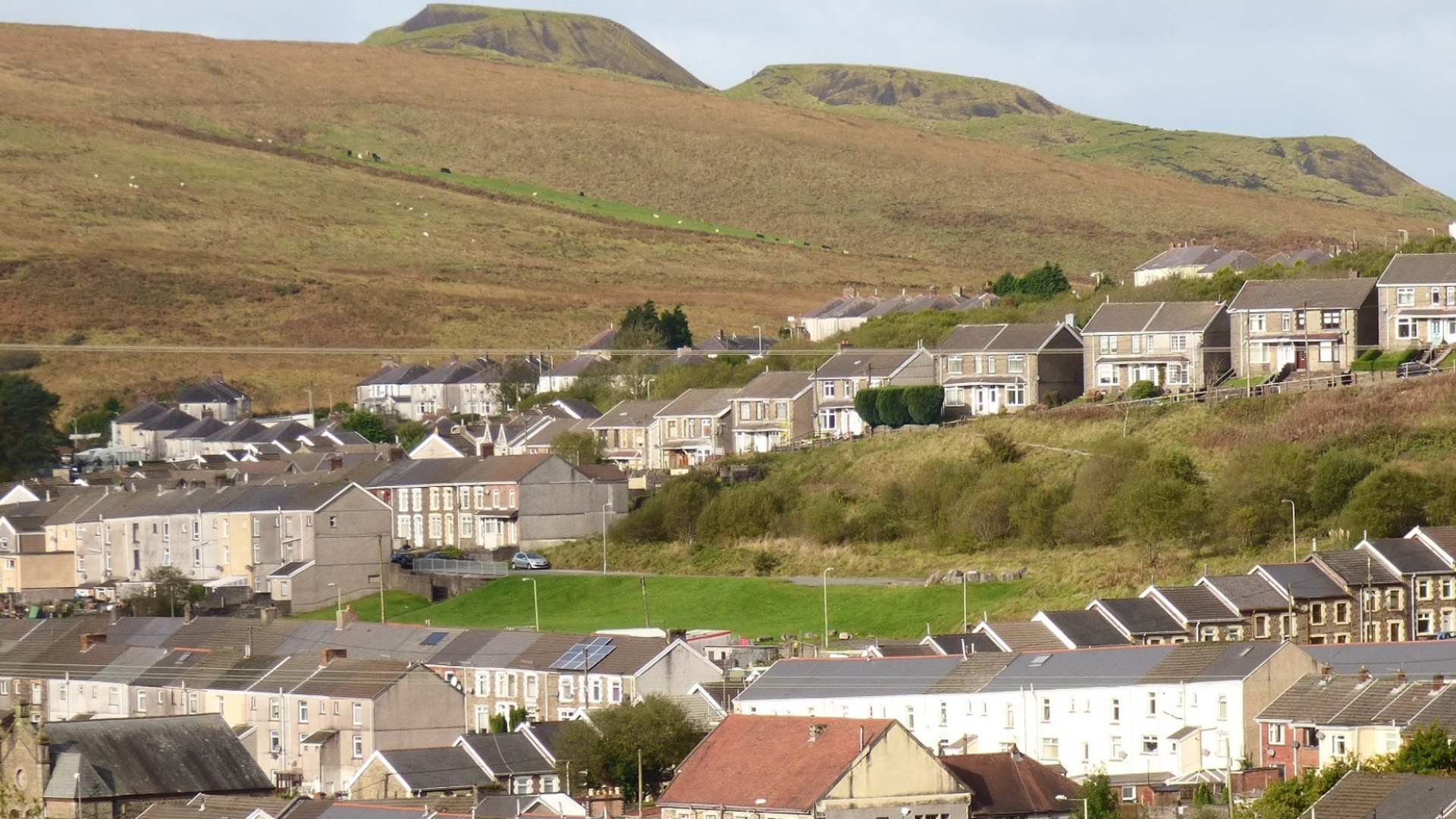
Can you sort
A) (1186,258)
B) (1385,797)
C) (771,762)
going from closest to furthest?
1. (1385,797)
2. (771,762)
3. (1186,258)

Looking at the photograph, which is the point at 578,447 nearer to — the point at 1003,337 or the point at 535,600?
the point at 1003,337

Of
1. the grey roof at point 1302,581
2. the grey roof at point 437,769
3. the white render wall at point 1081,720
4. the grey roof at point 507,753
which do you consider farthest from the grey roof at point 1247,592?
the grey roof at point 437,769

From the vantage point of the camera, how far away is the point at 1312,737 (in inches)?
1996

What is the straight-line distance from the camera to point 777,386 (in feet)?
347

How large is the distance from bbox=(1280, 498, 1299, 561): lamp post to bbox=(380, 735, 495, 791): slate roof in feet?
83.3

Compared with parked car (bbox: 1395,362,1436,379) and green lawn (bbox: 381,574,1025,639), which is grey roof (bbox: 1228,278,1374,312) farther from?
green lawn (bbox: 381,574,1025,639)

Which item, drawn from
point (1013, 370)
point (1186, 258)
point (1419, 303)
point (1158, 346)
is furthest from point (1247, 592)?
point (1186, 258)

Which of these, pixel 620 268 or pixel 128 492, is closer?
pixel 128 492

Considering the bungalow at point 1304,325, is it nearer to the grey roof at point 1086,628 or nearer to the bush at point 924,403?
the bush at point 924,403

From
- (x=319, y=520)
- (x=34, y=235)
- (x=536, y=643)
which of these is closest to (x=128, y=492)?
(x=319, y=520)

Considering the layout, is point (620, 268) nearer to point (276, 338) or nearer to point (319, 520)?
point (276, 338)

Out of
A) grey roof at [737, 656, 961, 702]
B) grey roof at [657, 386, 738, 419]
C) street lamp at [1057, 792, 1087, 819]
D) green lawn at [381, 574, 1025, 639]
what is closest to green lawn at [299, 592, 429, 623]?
green lawn at [381, 574, 1025, 639]

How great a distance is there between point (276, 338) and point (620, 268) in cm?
3528

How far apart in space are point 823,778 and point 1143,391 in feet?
148
